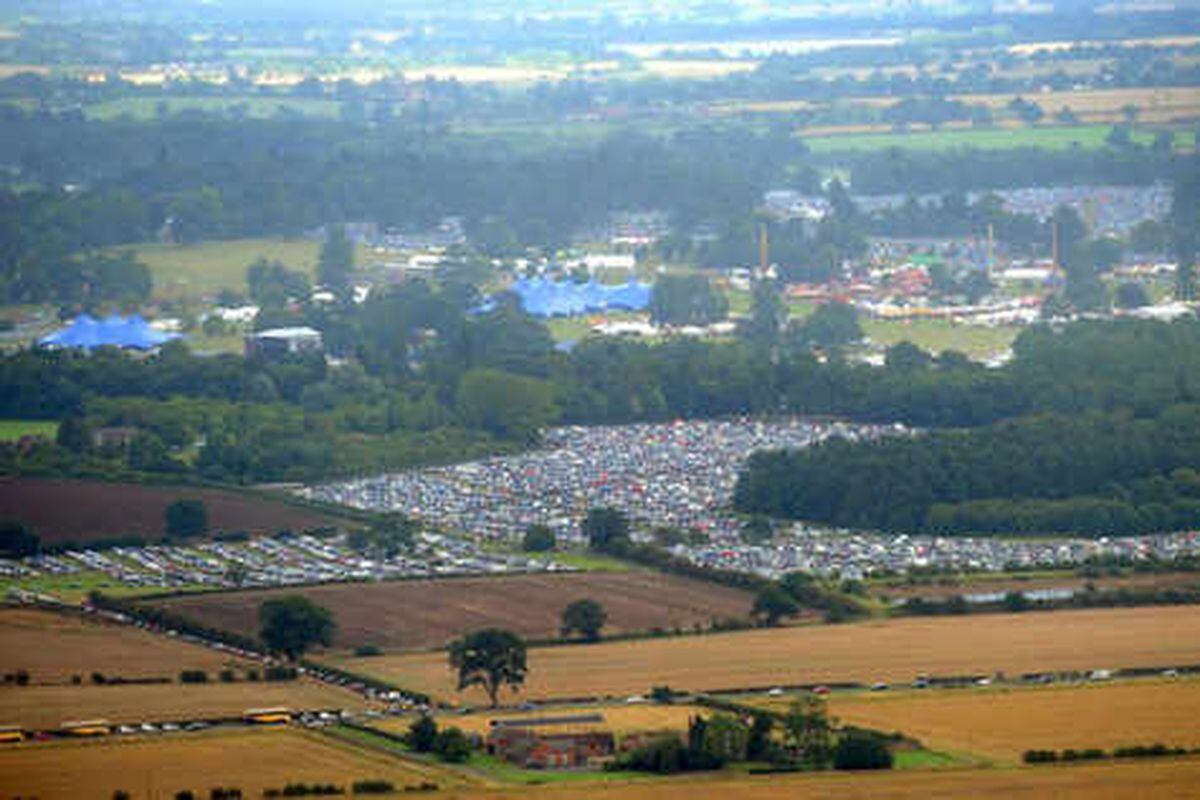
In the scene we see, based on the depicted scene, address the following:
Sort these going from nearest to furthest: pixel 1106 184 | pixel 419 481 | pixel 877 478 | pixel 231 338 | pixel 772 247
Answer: pixel 877 478
pixel 419 481
pixel 231 338
pixel 772 247
pixel 1106 184

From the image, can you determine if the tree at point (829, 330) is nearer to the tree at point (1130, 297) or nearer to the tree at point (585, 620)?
the tree at point (1130, 297)

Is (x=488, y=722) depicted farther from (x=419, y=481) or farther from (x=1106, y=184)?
(x=1106, y=184)

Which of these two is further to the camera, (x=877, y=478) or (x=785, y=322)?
(x=785, y=322)

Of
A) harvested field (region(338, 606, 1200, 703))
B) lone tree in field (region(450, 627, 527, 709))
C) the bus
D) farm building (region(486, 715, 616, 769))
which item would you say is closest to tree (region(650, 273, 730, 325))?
harvested field (region(338, 606, 1200, 703))

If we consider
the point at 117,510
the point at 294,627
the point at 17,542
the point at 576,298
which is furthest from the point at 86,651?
the point at 576,298

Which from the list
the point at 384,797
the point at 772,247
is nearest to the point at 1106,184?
the point at 772,247

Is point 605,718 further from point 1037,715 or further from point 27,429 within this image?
point 27,429
